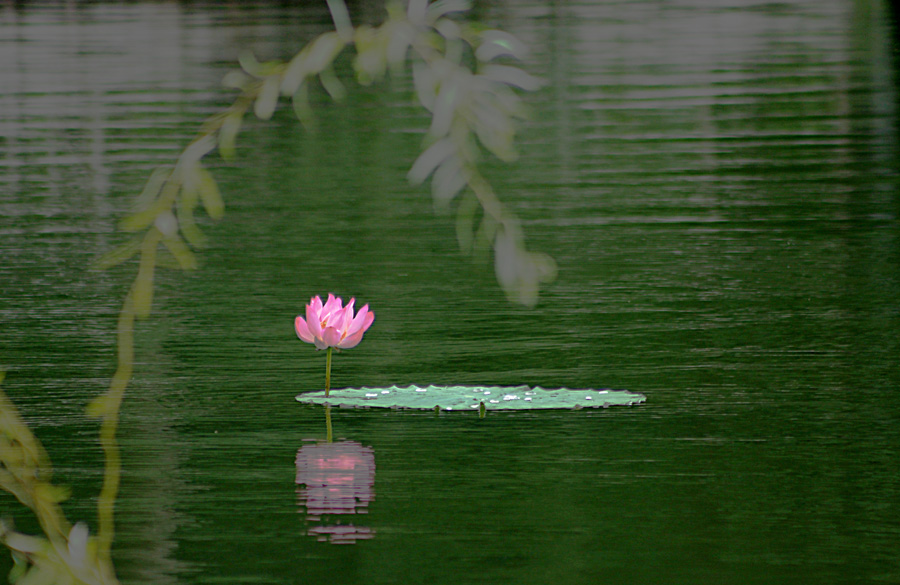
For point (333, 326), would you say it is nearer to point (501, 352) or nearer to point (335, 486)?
point (335, 486)

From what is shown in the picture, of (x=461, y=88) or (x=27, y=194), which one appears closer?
(x=461, y=88)

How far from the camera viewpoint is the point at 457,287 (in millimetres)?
→ 6105

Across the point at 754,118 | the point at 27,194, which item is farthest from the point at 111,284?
the point at 754,118

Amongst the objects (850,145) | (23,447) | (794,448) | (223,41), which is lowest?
(23,447)

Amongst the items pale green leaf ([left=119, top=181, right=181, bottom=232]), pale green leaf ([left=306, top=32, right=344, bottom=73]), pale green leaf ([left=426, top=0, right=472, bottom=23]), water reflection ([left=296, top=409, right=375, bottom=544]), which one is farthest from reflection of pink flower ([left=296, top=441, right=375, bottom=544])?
pale green leaf ([left=426, top=0, right=472, bottom=23])

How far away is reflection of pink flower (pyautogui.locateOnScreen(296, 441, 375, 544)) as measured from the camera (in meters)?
3.10

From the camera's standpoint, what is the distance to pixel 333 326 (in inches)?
164

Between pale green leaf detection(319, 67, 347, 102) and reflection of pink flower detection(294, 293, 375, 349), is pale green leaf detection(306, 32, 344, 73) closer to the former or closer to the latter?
pale green leaf detection(319, 67, 347, 102)

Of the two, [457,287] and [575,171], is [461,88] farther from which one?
[575,171]

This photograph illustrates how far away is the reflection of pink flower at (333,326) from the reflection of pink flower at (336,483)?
405mm

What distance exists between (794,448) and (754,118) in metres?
8.48

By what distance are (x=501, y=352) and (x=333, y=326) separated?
34.7 inches

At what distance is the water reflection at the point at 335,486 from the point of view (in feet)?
10.2

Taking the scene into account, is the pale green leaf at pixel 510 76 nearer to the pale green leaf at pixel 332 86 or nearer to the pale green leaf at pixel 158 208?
the pale green leaf at pixel 332 86
